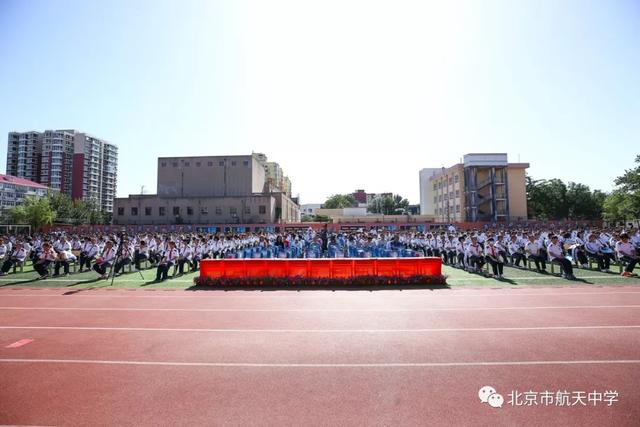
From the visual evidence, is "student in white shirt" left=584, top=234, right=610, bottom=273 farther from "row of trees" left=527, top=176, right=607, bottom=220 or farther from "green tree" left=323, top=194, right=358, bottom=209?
"green tree" left=323, top=194, right=358, bottom=209

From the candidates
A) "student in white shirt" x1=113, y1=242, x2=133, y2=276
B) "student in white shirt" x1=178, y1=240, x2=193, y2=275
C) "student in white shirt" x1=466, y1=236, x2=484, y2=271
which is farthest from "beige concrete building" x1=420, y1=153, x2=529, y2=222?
"student in white shirt" x1=113, y1=242, x2=133, y2=276

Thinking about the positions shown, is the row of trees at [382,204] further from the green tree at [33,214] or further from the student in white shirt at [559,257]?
the student in white shirt at [559,257]

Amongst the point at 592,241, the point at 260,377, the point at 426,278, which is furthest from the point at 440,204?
the point at 260,377

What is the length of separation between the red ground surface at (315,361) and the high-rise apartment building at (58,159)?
98.2m

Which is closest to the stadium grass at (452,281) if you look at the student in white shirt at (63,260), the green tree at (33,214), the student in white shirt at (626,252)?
the student in white shirt at (63,260)

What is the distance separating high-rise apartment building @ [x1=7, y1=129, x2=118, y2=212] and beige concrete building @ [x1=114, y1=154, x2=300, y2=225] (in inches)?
1657

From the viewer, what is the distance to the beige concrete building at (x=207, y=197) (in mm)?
54594

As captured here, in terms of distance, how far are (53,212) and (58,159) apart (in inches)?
1552

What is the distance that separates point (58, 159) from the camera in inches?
3504

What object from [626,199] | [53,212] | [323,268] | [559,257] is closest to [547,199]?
[626,199]

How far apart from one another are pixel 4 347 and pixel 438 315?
346 inches

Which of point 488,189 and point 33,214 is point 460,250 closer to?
point 488,189

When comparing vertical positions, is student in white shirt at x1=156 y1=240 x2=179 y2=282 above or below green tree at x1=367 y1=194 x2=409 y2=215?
below

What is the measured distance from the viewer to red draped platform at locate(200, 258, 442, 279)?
40.8 ft
